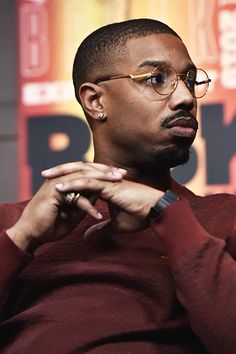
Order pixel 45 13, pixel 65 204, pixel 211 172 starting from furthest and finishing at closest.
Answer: pixel 45 13 < pixel 211 172 < pixel 65 204

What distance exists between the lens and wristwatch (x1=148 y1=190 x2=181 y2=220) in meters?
1.38

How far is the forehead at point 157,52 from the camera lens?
1.62 metres

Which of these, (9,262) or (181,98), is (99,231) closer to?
(9,262)

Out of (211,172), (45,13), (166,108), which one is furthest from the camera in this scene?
(45,13)

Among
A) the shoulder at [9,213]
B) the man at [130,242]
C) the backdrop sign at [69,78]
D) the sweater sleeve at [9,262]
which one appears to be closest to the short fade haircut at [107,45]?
the man at [130,242]

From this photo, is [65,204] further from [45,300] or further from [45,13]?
[45,13]

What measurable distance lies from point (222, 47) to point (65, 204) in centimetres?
196

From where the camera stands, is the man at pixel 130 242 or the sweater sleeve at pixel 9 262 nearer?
the man at pixel 130 242

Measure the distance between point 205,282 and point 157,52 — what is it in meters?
0.50

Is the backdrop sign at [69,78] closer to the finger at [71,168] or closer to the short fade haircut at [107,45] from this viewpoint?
the short fade haircut at [107,45]

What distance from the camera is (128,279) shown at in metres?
1.49

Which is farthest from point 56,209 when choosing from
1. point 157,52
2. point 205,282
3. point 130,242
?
point 157,52

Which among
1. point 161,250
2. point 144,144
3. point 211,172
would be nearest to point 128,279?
point 161,250

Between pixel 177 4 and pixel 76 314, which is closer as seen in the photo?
pixel 76 314
